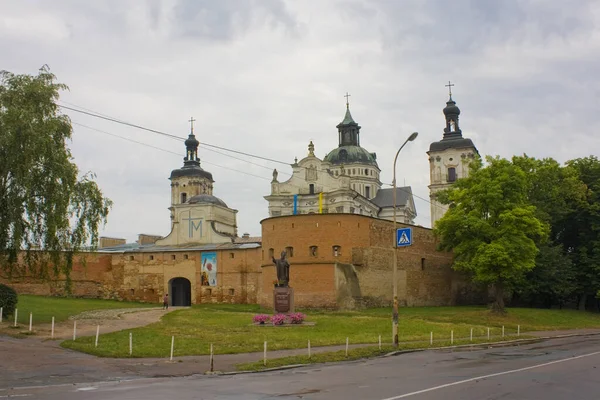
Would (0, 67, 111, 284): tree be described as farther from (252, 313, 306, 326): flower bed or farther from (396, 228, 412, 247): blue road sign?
(396, 228, 412, 247): blue road sign

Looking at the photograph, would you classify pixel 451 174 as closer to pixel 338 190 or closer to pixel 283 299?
pixel 338 190

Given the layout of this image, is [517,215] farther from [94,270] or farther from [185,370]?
[94,270]

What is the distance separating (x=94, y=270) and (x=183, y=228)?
20291 millimetres

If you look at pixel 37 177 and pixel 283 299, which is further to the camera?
pixel 283 299

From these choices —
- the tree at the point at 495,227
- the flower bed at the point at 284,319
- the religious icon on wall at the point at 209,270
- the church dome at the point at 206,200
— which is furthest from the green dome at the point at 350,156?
the flower bed at the point at 284,319

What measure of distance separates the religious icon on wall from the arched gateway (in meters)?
3.42

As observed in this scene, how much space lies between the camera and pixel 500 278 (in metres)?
41.6

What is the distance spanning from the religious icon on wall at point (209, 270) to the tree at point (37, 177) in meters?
28.3

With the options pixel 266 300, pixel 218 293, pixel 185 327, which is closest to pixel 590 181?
pixel 266 300

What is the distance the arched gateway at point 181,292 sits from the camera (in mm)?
61406

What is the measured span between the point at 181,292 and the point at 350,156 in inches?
1544

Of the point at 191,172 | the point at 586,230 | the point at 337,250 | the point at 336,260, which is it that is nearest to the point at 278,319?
the point at 336,260

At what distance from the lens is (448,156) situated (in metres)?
89.4

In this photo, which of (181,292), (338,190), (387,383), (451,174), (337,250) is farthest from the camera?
(451,174)
